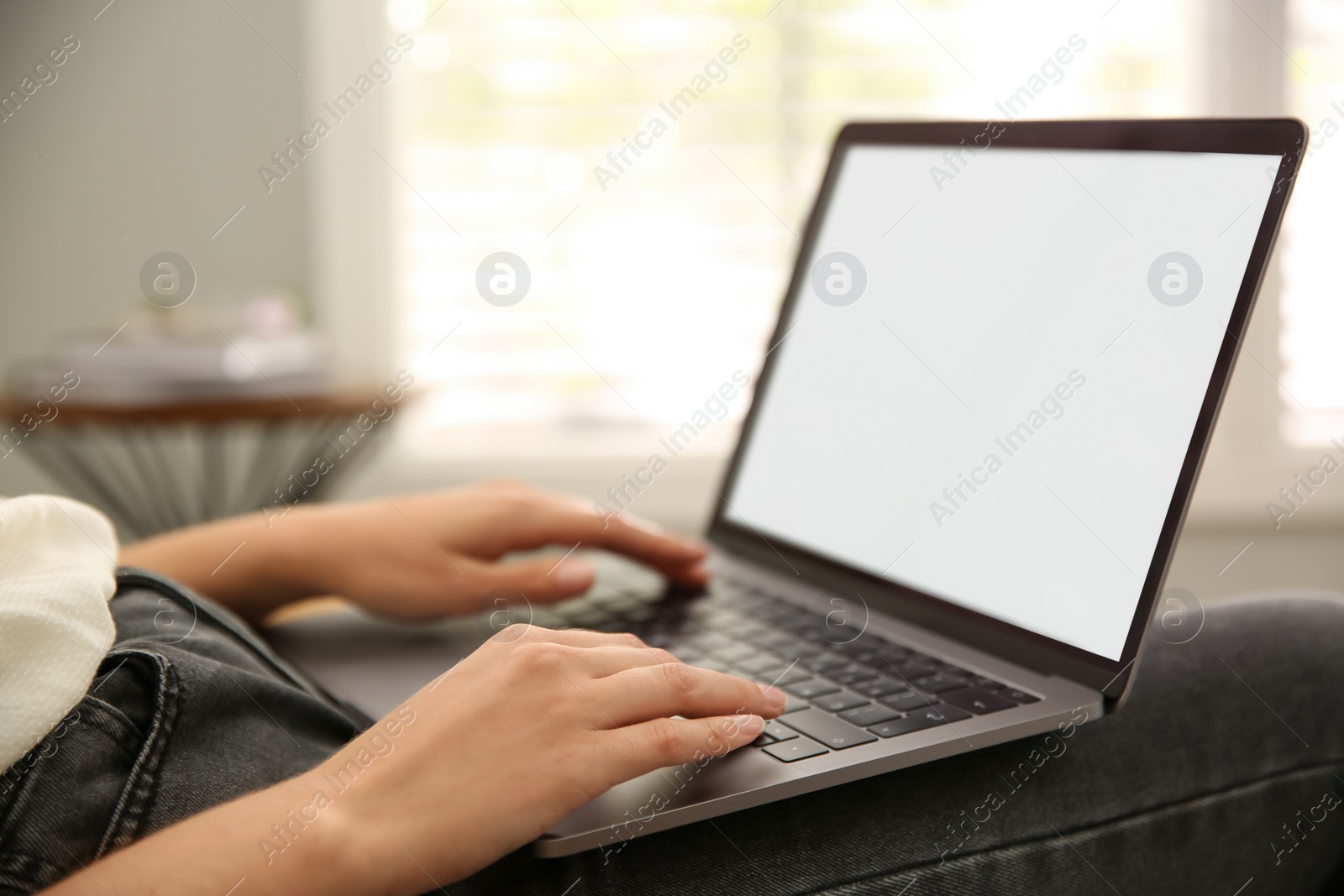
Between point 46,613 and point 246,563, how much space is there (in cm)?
29

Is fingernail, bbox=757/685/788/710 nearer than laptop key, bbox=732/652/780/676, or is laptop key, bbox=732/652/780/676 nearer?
fingernail, bbox=757/685/788/710

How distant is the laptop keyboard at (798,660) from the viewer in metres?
0.49

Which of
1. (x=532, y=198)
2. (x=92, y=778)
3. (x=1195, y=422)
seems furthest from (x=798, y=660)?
(x=532, y=198)

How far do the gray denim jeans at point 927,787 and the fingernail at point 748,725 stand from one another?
0.10ft

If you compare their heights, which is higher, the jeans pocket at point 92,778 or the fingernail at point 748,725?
the fingernail at point 748,725

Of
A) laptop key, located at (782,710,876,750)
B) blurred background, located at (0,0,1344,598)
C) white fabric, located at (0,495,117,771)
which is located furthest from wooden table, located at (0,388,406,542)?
laptop key, located at (782,710,876,750)

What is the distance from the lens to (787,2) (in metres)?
2.06

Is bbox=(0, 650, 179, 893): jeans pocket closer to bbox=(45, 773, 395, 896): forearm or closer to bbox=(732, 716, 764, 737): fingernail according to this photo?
bbox=(45, 773, 395, 896): forearm

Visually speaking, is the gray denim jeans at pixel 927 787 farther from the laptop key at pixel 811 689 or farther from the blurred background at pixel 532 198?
the blurred background at pixel 532 198

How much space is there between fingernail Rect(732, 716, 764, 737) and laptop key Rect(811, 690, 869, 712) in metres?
0.06

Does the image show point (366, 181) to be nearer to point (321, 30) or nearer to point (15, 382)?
point (321, 30)

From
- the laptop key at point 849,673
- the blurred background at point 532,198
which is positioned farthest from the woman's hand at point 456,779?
the blurred background at point 532,198

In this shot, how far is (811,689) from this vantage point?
54 cm

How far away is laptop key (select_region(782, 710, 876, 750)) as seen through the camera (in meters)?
0.47
